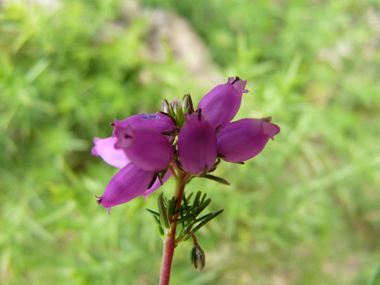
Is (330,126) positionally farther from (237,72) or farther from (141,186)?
(141,186)

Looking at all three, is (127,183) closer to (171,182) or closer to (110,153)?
(110,153)

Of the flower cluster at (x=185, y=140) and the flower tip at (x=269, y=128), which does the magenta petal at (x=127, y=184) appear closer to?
the flower cluster at (x=185, y=140)

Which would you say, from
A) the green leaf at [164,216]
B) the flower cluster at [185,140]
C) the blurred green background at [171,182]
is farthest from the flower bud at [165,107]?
the blurred green background at [171,182]

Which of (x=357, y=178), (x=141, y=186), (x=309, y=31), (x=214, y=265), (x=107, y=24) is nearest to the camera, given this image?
(x=141, y=186)

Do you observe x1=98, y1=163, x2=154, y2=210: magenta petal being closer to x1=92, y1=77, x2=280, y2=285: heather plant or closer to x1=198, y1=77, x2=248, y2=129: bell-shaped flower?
x1=92, y1=77, x2=280, y2=285: heather plant

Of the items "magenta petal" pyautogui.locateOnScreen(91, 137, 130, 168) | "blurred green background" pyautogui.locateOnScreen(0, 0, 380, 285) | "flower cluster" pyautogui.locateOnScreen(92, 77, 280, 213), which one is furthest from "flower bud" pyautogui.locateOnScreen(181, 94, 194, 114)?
"blurred green background" pyautogui.locateOnScreen(0, 0, 380, 285)

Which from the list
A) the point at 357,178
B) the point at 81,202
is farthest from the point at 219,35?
the point at 81,202
